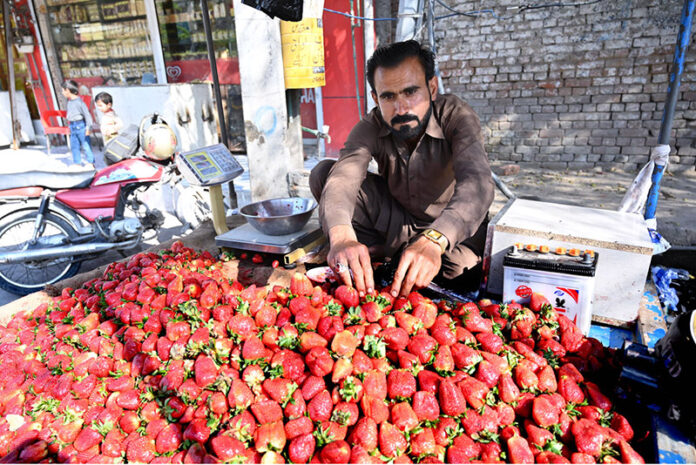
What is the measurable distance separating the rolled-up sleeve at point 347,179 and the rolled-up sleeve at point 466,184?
504 mm

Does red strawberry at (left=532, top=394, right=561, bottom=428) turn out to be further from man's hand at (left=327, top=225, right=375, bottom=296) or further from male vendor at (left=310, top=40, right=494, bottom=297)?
man's hand at (left=327, top=225, right=375, bottom=296)

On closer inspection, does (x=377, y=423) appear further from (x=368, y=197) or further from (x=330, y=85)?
(x=330, y=85)

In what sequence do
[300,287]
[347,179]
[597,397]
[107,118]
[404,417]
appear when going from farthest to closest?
1. [107,118]
2. [347,179]
3. [300,287]
4. [597,397]
5. [404,417]

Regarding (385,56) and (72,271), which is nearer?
(385,56)

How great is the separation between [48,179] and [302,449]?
151 inches

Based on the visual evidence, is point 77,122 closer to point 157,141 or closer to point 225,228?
point 157,141

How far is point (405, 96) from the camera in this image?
245 centimetres

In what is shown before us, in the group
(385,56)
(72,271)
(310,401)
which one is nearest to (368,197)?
(385,56)

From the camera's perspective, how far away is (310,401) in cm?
146

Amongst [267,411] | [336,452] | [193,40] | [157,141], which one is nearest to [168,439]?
[267,411]

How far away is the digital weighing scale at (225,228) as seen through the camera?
3034mm

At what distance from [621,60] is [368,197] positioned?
4781mm

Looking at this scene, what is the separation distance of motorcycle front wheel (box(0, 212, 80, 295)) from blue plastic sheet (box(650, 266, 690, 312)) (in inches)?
192

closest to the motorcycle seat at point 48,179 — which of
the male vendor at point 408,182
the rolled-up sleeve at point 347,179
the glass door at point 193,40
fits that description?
the male vendor at point 408,182
